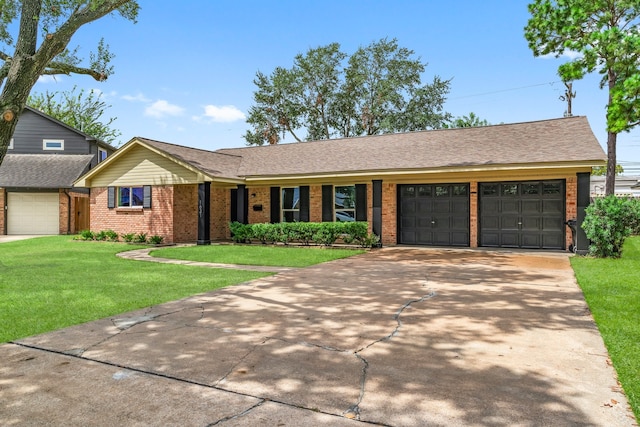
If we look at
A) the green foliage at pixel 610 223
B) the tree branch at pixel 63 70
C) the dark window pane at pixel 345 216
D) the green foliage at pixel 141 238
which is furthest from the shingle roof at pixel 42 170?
the green foliage at pixel 610 223

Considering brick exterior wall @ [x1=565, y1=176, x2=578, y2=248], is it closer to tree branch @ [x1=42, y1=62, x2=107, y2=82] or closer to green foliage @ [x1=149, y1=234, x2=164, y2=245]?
tree branch @ [x1=42, y1=62, x2=107, y2=82]

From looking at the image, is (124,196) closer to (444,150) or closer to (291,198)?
(291,198)

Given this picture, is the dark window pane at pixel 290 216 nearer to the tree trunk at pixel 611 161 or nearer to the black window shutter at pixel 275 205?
the black window shutter at pixel 275 205

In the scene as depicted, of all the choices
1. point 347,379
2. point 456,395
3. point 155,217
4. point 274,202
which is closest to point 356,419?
point 347,379

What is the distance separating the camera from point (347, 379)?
11.3 feet

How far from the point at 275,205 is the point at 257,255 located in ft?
16.9

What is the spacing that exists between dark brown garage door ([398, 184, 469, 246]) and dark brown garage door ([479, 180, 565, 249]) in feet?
2.22

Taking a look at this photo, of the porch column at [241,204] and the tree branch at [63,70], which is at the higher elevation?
the tree branch at [63,70]

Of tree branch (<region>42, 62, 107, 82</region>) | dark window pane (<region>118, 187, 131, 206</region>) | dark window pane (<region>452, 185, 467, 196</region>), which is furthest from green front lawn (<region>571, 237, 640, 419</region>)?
dark window pane (<region>118, 187, 131, 206</region>)

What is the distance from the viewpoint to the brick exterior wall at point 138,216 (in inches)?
671

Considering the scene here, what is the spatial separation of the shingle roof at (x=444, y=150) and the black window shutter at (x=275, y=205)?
892 mm

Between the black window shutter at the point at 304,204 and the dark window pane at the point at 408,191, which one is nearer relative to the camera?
the dark window pane at the point at 408,191

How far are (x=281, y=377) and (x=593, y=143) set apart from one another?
43.7 ft

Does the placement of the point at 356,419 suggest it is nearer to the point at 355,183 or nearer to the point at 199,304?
the point at 199,304
